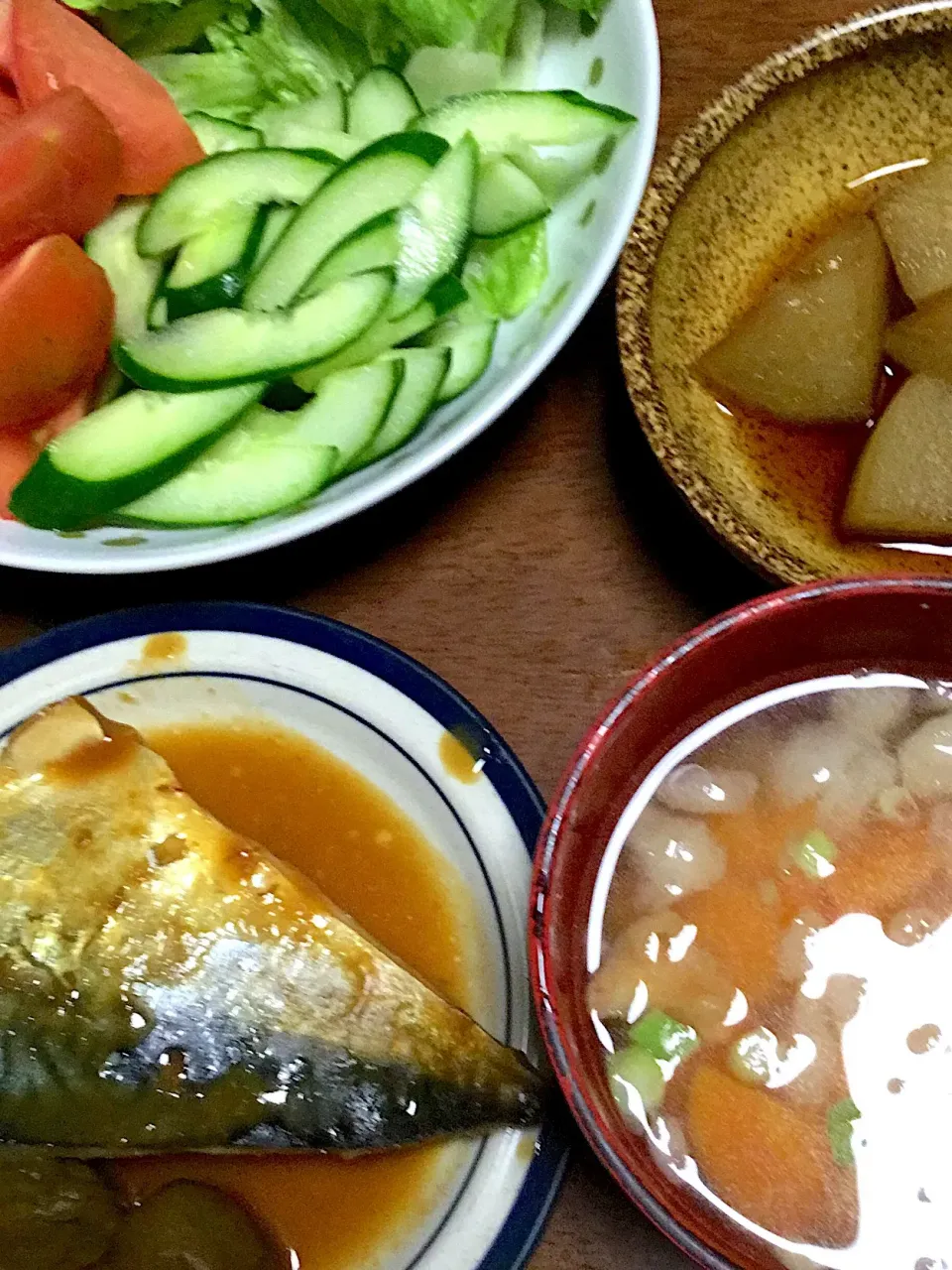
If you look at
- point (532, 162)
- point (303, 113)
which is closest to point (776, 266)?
point (532, 162)

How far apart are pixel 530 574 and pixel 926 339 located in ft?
1.77

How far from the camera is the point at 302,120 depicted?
4.95ft

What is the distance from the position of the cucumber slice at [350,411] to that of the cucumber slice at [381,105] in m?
0.36

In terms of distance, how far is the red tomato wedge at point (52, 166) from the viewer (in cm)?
126

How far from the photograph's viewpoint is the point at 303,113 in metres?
1.52

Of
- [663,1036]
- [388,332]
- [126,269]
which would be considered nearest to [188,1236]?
[663,1036]

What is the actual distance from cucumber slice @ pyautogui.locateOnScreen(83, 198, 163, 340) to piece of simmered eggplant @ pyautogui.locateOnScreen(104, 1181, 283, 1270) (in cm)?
98

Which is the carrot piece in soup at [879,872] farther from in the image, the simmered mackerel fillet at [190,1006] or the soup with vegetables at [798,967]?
the simmered mackerel fillet at [190,1006]

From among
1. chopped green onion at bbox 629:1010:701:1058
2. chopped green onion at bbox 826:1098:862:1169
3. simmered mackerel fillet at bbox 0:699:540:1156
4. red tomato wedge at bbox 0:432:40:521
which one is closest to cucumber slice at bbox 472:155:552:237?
red tomato wedge at bbox 0:432:40:521

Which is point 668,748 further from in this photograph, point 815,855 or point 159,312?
point 159,312

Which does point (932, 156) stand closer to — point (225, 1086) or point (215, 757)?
point (215, 757)

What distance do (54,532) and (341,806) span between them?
1.53 feet

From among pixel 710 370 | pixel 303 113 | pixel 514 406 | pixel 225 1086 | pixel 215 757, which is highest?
pixel 303 113

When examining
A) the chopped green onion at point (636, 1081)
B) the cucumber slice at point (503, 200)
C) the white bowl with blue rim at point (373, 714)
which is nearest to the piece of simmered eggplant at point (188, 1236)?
the white bowl with blue rim at point (373, 714)
